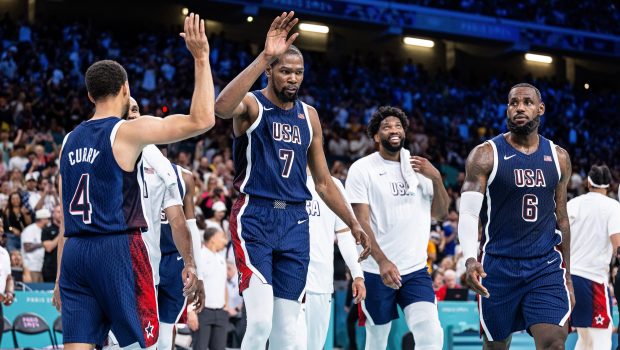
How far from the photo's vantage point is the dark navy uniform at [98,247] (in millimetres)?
5246

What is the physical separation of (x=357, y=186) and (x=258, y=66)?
2838 millimetres

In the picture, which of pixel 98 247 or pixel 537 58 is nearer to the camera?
pixel 98 247

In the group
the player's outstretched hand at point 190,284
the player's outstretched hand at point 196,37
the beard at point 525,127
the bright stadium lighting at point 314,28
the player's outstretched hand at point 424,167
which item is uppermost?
the bright stadium lighting at point 314,28

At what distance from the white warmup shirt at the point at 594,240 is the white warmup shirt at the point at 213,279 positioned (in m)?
4.56

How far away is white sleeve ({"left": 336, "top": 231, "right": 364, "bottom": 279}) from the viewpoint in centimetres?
830

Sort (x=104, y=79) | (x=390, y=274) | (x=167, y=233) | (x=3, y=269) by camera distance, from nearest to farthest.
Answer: (x=104, y=79) < (x=390, y=274) < (x=167, y=233) < (x=3, y=269)

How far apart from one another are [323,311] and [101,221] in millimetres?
3860

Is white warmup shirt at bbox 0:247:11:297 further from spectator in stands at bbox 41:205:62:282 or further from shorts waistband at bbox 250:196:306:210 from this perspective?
shorts waistband at bbox 250:196:306:210

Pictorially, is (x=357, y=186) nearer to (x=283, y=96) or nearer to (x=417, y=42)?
(x=283, y=96)

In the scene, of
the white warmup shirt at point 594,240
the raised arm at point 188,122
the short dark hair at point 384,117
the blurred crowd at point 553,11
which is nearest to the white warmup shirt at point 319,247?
the short dark hair at point 384,117

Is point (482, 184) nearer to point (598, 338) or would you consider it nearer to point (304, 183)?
point (304, 183)

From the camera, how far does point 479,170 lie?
7340mm

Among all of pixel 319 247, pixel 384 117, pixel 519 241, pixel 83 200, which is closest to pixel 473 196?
pixel 519 241

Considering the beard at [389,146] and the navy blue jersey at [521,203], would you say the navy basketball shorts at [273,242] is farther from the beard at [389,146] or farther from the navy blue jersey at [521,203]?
the beard at [389,146]
